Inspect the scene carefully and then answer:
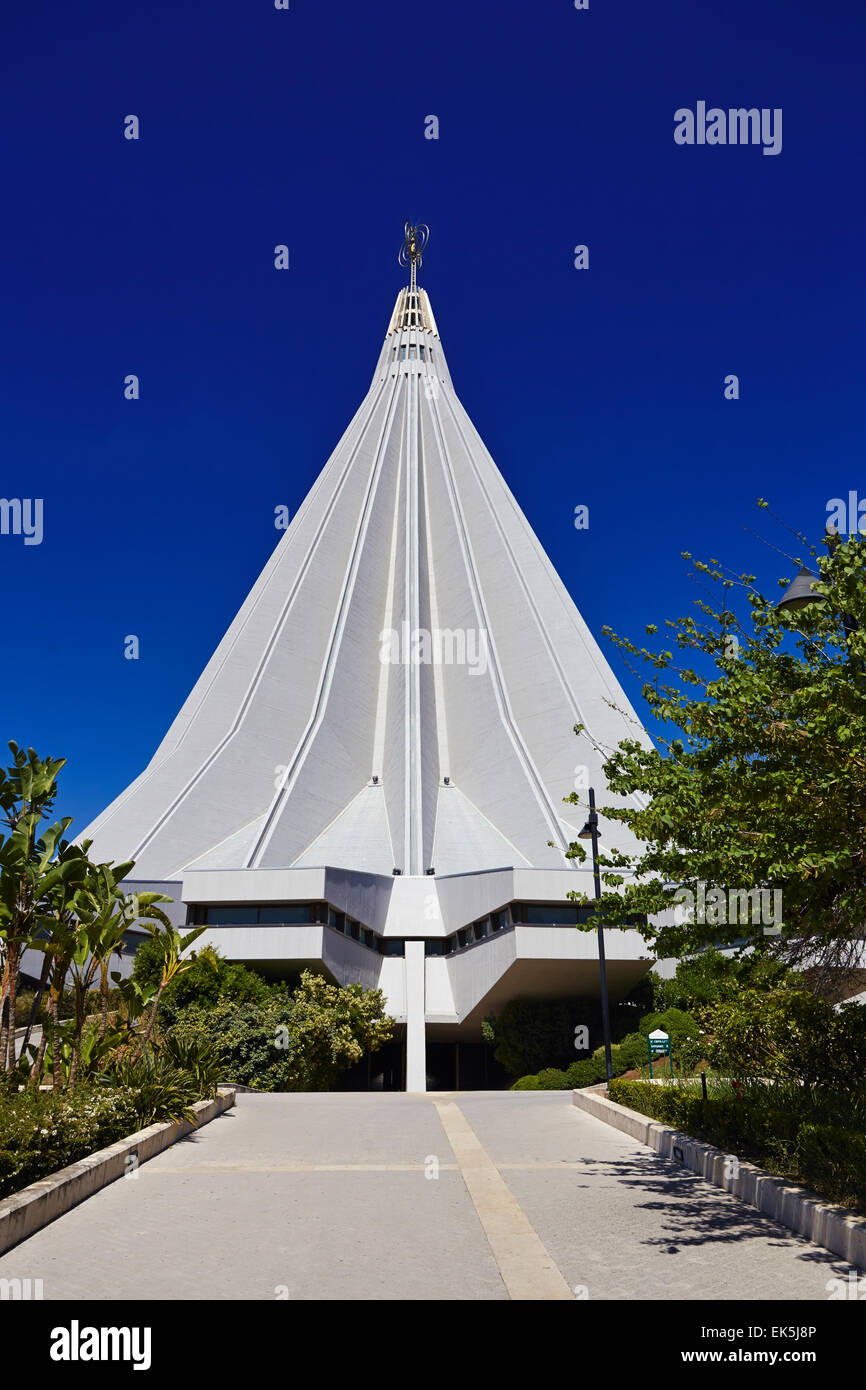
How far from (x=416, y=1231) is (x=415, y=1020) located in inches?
923

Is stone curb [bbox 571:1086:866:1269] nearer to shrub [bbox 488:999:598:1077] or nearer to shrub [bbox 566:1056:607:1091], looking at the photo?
shrub [bbox 566:1056:607:1091]

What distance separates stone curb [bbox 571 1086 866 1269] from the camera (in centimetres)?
525

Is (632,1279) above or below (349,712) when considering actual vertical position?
below

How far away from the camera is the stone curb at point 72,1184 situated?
566cm

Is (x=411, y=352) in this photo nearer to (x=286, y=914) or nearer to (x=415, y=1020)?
(x=286, y=914)

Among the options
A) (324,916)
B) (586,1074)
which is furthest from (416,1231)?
(324,916)

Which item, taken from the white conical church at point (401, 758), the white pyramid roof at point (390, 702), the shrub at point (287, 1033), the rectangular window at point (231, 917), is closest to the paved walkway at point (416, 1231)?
the shrub at point (287, 1033)

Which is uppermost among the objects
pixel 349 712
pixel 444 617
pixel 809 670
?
pixel 444 617

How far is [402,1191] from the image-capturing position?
741 cm

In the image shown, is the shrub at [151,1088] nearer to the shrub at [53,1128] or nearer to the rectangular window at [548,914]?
the shrub at [53,1128]

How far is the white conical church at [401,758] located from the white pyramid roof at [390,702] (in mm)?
123
